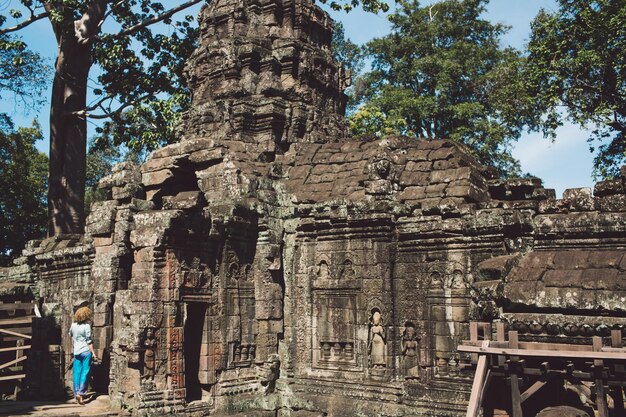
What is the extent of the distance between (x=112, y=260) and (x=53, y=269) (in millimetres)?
4050

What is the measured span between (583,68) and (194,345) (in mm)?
12832

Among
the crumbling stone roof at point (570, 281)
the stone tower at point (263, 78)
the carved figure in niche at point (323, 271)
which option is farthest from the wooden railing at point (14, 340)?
the crumbling stone roof at point (570, 281)

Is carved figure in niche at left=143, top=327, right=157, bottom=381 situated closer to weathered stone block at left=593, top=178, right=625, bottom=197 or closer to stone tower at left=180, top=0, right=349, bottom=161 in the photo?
stone tower at left=180, top=0, right=349, bottom=161

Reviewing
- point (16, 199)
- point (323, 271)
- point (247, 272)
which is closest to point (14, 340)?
point (247, 272)

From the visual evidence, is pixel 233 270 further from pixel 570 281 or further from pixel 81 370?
pixel 570 281

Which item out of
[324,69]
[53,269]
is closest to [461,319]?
[324,69]

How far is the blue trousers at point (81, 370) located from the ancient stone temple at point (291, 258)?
1.40ft

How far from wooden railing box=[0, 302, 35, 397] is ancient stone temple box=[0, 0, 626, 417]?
32 cm

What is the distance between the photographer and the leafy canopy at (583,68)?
17906mm

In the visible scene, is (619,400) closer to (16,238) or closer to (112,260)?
(112,260)

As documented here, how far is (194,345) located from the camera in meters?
12.0

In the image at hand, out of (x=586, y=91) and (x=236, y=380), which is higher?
(x=586, y=91)

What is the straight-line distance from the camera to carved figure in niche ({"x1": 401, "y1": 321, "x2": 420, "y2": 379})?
1077 centimetres

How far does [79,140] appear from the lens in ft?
71.7
